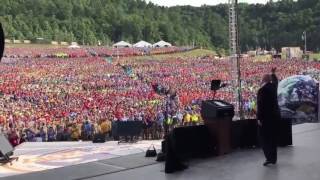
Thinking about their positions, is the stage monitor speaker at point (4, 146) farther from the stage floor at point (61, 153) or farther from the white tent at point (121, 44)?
the white tent at point (121, 44)

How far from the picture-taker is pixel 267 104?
500 cm

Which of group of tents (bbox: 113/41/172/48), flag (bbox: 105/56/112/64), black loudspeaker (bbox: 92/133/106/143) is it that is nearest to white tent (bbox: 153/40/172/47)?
group of tents (bbox: 113/41/172/48)

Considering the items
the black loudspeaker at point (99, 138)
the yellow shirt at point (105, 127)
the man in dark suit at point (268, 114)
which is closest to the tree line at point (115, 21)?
the yellow shirt at point (105, 127)

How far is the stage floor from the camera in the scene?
9.79 m

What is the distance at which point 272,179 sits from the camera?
14.6 feet

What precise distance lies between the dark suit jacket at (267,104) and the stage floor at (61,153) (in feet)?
14.4

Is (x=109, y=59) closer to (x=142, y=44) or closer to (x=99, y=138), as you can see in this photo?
(x=142, y=44)

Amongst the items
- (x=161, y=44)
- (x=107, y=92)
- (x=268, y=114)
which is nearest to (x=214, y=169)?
(x=268, y=114)

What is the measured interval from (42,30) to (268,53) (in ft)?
82.3

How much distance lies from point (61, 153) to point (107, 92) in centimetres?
1655

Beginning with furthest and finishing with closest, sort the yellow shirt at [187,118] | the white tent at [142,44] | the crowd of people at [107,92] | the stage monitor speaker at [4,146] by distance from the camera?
the white tent at [142,44] → the yellow shirt at [187,118] → the crowd of people at [107,92] → the stage monitor speaker at [4,146]

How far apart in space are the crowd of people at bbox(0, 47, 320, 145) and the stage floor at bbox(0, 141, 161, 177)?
104cm

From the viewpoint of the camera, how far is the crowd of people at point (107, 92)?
14664 millimetres

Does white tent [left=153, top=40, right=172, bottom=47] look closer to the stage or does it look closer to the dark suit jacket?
the stage
